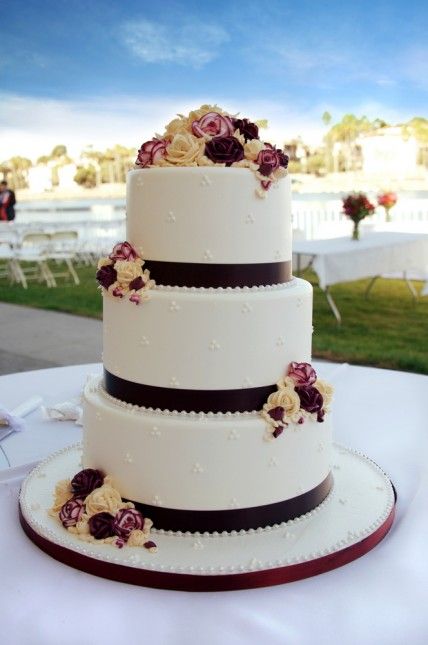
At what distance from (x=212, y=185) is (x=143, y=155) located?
251mm

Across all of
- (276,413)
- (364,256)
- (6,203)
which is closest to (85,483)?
(276,413)

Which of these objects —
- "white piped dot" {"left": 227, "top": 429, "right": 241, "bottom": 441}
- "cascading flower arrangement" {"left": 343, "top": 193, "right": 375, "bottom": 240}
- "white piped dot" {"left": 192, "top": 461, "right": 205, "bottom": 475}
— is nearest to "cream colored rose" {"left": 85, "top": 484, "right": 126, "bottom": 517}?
"white piped dot" {"left": 192, "top": 461, "right": 205, "bottom": 475}

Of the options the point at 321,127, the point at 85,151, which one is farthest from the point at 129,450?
the point at 321,127

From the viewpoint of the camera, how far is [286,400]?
185 cm

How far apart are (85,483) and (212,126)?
3.31 ft

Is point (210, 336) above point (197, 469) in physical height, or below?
above

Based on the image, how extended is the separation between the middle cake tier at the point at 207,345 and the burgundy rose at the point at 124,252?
118 mm

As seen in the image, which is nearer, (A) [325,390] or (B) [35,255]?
(A) [325,390]

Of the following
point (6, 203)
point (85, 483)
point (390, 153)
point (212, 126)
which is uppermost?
point (390, 153)

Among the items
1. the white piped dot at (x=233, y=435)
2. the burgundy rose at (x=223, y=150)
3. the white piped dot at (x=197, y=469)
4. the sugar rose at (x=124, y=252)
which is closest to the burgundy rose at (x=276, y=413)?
the white piped dot at (x=233, y=435)

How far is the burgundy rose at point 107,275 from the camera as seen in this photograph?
1.93m

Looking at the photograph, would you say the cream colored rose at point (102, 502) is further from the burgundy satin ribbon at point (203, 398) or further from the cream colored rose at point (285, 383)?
the cream colored rose at point (285, 383)

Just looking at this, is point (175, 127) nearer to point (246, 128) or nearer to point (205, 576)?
point (246, 128)

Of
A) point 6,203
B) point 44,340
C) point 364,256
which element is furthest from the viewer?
point 6,203
